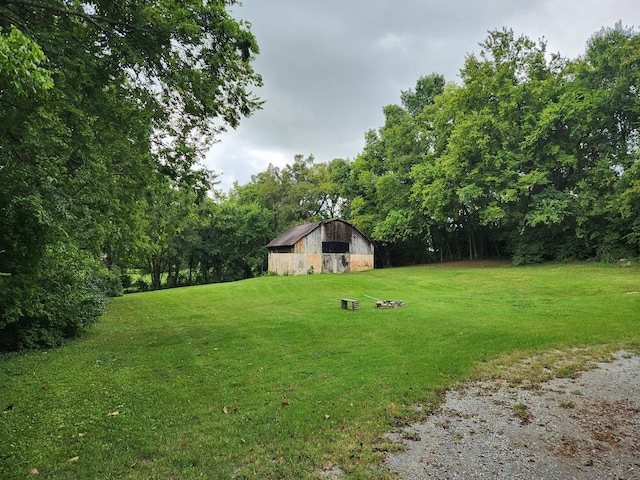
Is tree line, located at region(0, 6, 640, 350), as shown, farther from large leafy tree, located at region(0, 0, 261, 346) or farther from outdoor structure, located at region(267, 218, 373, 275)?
outdoor structure, located at region(267, 218, 373, 275)

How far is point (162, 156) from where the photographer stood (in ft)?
29.5

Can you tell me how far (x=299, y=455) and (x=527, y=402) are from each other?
12.2ft

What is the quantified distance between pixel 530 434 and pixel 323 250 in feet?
99.7

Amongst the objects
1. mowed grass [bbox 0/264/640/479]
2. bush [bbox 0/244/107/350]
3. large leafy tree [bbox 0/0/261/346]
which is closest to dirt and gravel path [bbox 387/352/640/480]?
mowed grass [bbox 0/264/640/479]

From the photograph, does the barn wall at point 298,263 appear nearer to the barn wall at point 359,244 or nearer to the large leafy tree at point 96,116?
the barn wall at point 359,244

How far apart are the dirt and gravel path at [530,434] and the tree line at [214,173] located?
5683mm

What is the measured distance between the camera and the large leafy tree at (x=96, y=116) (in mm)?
5648

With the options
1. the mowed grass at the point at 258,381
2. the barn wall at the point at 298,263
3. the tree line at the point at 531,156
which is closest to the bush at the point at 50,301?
the mowed grass at the point at 258,381

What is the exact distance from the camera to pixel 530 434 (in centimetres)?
433

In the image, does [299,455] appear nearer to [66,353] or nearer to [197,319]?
[66,353]

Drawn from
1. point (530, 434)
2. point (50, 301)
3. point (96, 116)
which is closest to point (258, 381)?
point (530, 434)

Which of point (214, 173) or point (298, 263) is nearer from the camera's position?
point (214, 173)

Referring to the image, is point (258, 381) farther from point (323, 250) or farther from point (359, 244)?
point (359, 244)

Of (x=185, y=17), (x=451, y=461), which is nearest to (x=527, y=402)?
(x=451, y=461)
